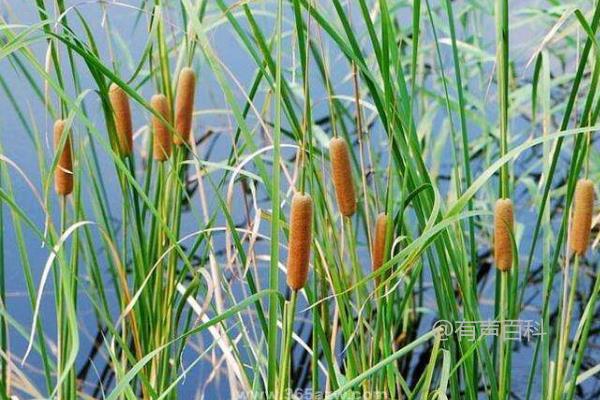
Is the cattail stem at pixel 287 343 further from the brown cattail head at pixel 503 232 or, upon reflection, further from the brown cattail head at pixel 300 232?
the brown cattail head at pixel 503 232

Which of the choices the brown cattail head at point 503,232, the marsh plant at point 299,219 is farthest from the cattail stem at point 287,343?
the brown cattail head at point 503,232

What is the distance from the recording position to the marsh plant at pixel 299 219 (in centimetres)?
108

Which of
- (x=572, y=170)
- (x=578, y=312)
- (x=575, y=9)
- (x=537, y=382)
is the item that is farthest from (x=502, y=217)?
(x=578, y=312)

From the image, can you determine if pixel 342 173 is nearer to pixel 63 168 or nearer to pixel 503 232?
pixel 503 232

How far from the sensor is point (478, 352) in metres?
1.30

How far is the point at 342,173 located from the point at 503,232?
20 centimetres

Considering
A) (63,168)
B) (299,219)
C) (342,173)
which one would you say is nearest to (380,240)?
(342,173)

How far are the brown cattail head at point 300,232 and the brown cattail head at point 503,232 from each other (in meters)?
0.27

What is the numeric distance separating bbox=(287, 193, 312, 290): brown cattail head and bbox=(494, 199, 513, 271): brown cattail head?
0.27 metres

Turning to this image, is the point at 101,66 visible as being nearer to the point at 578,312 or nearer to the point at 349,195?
the point at 349,195

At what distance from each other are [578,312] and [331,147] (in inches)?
51.4

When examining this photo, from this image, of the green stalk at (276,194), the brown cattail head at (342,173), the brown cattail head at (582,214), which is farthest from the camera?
the brown cattail head at (582,214)

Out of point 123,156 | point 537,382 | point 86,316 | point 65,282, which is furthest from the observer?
point 86,316

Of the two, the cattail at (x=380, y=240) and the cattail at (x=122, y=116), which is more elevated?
the cattail at (x=122, y=116)
